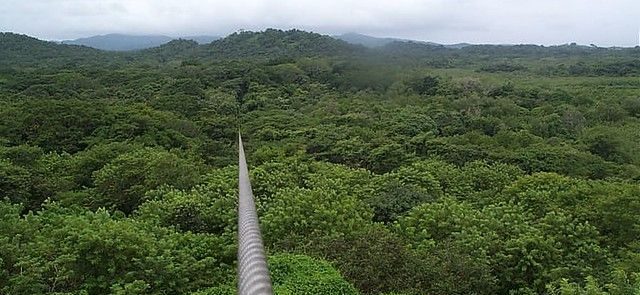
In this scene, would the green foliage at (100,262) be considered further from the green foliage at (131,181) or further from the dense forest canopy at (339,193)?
the green foliage at (131,181)

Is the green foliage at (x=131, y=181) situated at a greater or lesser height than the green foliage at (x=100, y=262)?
lesser

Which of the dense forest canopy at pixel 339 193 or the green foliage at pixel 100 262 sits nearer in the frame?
the green foliage at pixel 100 262

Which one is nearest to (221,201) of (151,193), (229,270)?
(151,193)

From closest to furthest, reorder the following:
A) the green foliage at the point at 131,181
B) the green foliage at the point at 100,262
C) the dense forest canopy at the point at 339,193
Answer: the green foliage at the point at 100,262 < the dense forest canopy at the point at 339,193 < the green foliage at the point at 131,181

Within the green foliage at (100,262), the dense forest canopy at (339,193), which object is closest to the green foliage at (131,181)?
the dense forest canopy at (339,193)

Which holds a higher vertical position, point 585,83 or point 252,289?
point 252,289

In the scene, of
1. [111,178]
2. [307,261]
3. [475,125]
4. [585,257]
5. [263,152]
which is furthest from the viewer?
[475,125]

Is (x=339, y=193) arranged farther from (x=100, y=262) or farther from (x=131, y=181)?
(x=100, y=262)

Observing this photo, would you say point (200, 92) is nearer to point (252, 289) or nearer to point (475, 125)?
point (475, 125)

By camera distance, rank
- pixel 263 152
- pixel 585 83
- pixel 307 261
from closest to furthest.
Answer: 1. pixel 307 261
2. pixel 263 152
3. pixel 585 83

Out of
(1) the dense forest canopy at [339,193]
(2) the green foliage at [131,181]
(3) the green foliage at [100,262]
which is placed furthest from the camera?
(2) the green foliage at [131,181]
